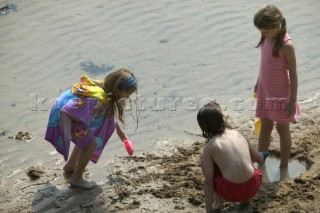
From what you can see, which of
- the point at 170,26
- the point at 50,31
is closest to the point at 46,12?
the point at 50,31

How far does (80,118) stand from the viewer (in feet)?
14.6

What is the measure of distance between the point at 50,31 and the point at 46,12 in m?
0.57

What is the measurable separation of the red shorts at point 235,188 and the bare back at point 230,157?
1.3 inches

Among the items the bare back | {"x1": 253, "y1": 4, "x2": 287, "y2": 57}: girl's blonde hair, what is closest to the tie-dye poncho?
the bare back

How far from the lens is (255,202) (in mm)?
4293

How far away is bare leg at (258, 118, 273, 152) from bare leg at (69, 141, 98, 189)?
4.64 feet

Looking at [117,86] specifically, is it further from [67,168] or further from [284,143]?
[284,143]

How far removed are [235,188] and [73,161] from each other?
5.19ft

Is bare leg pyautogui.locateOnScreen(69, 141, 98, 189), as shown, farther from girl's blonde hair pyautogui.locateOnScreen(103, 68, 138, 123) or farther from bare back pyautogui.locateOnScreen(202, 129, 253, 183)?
bare back pyautogui.locateOnScreen(202, 129, 253, 183)

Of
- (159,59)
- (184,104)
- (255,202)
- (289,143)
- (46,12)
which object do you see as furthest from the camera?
(46,12)

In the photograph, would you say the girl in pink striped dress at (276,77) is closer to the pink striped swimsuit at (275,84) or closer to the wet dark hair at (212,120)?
the pink striped swimsuit at (275,84)

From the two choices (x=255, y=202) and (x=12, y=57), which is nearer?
(x=255, y=202)

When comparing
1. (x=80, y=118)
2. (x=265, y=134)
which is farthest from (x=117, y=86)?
(x=265, y=134)

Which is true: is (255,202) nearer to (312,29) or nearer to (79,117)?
(79,117)
